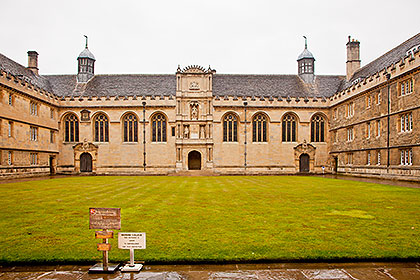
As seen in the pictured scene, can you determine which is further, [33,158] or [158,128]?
[158,128]

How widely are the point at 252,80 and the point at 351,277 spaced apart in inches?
1367

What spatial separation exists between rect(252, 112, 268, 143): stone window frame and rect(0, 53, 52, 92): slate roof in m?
24.0

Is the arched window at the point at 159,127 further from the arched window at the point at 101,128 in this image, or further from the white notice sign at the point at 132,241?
the white notice sign at the point at 132,241

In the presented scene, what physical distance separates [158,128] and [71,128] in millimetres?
9797

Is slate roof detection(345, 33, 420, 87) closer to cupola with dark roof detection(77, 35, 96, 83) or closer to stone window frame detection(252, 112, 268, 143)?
stone window frame detection(252, 112, 268, 143)

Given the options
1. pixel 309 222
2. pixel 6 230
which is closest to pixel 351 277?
pixel 309 222

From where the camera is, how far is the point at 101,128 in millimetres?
34562

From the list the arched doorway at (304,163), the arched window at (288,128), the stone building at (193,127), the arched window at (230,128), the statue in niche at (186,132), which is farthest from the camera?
the arched window at (288,128)

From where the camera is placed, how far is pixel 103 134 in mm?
34531

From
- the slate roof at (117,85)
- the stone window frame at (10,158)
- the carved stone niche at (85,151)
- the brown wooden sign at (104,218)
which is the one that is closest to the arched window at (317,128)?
the slate roof at (117,85)

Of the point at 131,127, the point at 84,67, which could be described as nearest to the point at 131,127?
the point at 131,127

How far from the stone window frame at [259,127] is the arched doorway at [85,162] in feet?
61.4

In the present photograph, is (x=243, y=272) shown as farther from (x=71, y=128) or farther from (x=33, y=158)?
(x=71, y=128)

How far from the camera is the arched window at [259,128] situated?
34938 mm
